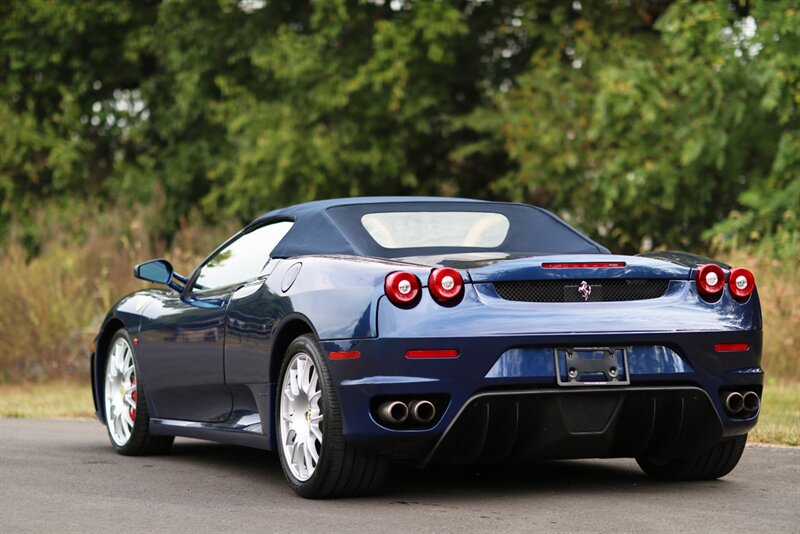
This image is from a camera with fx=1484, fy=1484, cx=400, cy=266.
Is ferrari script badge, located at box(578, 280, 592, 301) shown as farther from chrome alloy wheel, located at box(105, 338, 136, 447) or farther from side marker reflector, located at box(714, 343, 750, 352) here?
chrome alloy wheel, located at box(105, 338, 136, 447)

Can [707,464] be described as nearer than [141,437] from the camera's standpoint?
Yes

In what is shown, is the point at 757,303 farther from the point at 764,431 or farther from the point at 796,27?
the point at 796,27

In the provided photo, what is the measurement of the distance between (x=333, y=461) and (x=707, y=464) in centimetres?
192

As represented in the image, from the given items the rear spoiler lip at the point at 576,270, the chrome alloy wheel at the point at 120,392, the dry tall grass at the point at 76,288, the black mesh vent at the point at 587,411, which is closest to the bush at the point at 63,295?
the dry tall grass at the point at 76,288

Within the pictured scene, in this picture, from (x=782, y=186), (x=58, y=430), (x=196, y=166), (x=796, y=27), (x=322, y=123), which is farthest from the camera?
(x=196, y=166)

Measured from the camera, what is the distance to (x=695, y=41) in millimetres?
20969

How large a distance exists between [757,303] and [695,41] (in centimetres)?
1480

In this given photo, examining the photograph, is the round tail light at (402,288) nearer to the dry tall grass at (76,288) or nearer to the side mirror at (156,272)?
the side mirror at (156,272)

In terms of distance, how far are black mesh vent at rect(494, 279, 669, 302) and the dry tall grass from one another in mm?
8406

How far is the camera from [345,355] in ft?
20.8

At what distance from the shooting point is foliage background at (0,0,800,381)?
1855 cm

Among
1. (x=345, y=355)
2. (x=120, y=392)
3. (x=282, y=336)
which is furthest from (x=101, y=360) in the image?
(x=345, y=355)

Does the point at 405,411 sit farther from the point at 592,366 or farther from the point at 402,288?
the point at 592,366

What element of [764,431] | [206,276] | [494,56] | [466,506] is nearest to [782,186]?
[494,56]
